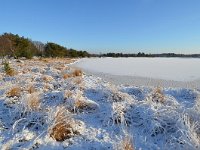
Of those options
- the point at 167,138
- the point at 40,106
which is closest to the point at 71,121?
the point at 40,106

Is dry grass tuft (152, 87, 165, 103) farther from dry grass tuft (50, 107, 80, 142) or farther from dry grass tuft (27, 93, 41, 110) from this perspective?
dry grass tuft (27, 93, 41, 110)

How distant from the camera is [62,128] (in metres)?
4.45

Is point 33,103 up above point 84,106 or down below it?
above

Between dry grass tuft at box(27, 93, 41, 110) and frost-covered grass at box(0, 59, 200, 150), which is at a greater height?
dry grass tuft at box(27, 93, 41, 110)

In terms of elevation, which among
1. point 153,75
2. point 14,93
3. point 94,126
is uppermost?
point 14,93

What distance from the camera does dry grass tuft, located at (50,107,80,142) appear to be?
14.2 feet

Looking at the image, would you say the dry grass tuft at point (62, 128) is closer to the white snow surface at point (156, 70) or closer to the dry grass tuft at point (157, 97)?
the dry grass tuft at point (157, 97)

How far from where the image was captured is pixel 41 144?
4.06 m

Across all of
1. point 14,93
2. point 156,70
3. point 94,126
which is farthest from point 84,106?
point 156,70

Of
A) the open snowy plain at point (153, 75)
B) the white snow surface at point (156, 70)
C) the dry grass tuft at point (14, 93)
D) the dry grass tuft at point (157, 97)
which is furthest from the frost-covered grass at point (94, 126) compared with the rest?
→ the white snow surface at point (156, 70)

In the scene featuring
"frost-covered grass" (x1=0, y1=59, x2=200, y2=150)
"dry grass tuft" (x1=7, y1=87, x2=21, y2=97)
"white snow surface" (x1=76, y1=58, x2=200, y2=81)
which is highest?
"dry grass tuft" (x1=7, y1=87, x2=21, y2=97)

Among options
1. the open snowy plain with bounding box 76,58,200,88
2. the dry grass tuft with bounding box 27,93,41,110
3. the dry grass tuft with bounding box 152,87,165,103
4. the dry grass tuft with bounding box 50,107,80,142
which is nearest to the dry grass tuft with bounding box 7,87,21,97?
the dry grass tuft with bounding box 27,93,41,110

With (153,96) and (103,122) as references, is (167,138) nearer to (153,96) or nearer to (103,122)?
(103,122)

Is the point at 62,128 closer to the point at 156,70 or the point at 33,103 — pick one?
the point at 33,103
